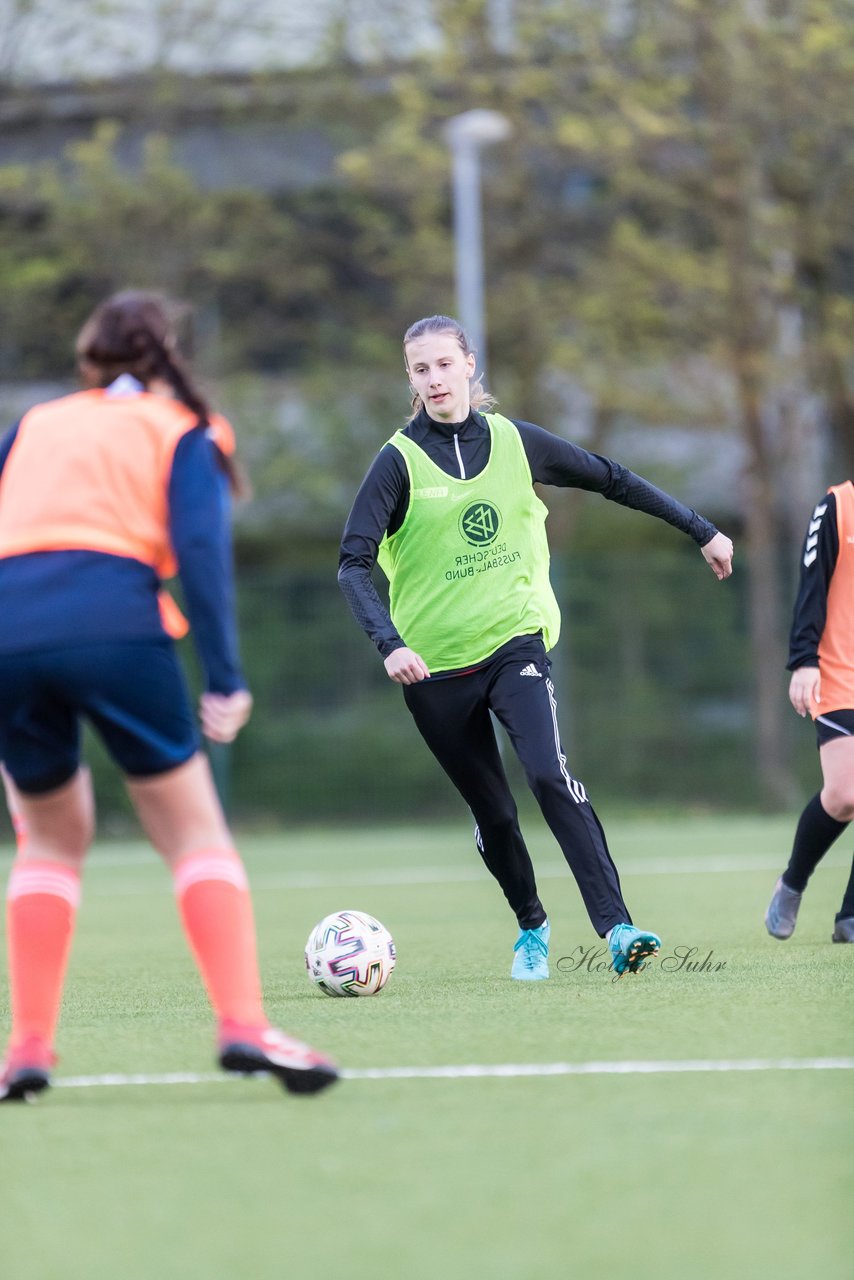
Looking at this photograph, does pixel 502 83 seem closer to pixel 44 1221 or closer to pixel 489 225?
pixel 489 225

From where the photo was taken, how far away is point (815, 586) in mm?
7262

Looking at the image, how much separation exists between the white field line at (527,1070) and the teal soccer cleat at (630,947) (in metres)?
1.52

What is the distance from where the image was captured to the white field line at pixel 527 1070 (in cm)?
466

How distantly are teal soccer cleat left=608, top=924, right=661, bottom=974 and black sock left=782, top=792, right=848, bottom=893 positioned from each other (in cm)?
132

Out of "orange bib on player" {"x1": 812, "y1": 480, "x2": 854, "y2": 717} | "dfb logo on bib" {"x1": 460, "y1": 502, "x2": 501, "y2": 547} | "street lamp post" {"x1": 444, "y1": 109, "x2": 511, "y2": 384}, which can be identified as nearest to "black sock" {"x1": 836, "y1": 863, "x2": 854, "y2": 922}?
"orange bib on player" {"x1": 812, "y1": 480, "x2": 854, "y2": 717}

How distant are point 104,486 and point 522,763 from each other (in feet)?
8.14

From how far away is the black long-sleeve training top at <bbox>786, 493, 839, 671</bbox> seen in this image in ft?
23.6

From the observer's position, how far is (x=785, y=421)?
67.7 ft

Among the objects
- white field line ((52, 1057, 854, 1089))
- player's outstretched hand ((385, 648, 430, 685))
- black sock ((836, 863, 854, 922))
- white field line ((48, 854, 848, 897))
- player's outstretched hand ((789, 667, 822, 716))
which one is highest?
player's outstretched hand ((385, 648, 430, 685))

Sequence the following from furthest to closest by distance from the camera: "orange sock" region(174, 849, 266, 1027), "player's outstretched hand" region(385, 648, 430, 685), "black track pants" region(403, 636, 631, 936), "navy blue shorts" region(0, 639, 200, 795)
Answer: "black track pants" region(403, 636, 631, 936)
"player's outstretched hand" region(385, 648, 430, 685)
"orange sock" region(174, 849, 266, 1027)
"navy blue shorts" region(0, 639, 200, 795)

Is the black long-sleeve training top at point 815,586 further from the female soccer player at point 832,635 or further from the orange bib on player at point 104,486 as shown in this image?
the orange bib on player at point 104,486

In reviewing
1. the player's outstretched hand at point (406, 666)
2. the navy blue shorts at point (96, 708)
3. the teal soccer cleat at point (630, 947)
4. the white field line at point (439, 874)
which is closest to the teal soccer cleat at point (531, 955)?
the teal soccer cleat at point (630, 947)

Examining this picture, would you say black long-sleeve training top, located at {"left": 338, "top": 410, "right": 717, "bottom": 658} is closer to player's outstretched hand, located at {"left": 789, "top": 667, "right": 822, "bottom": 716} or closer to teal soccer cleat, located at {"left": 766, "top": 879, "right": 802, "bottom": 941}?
player's outstretched hand, located at {"left": 789, "top": 667, "right": 822, "bottom": 716}

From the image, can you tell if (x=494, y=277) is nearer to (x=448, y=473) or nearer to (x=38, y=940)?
(x=448, y=473)
